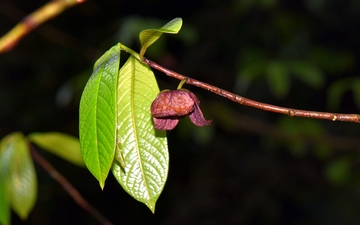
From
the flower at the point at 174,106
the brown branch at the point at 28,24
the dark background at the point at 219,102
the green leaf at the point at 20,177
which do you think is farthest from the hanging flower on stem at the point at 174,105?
the dark background at the point at 219,102

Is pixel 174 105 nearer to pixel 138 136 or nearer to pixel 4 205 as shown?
pixel 138 136

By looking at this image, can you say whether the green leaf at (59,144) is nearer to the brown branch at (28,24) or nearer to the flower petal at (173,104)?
the brown branch at (28,24)

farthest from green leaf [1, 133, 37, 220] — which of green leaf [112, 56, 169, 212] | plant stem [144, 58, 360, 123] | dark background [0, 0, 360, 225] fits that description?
dark background [0, 0, 360, 225]

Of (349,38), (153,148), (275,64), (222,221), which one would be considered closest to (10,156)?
(153,148)

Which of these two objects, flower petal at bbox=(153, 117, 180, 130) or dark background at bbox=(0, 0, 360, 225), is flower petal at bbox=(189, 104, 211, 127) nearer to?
flower petal at bbox=(153, 117, 180, 130)

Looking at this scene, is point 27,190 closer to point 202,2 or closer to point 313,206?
point 202,2

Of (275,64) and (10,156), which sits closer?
(10,156)

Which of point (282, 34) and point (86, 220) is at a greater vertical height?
point (282, 34)

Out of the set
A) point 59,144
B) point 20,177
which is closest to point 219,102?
point 59,144
